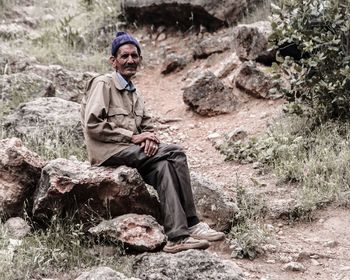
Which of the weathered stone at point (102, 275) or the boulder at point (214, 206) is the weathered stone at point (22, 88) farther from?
the weathered stone at point (102, 275)

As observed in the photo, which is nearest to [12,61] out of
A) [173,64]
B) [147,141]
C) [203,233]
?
[173,64]

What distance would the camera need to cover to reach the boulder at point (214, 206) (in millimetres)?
4867

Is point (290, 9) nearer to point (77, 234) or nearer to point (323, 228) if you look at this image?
point (323, 228)

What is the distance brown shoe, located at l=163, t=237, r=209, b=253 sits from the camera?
3988 millimetres

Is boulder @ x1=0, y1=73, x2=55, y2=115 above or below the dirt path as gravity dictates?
above

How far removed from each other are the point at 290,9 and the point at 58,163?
338 centimetres

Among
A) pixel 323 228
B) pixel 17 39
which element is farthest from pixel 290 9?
pixel 17 39

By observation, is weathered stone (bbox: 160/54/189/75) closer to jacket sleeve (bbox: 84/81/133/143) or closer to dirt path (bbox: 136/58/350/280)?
dirt path (bbox: 136/58/350/280)

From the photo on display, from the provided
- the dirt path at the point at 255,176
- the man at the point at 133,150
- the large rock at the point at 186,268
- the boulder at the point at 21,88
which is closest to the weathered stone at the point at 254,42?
the dirt path at the point at 255,176

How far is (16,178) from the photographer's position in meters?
4.54

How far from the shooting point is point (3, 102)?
23.4ft

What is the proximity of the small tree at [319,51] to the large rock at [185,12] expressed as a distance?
316 centimetres

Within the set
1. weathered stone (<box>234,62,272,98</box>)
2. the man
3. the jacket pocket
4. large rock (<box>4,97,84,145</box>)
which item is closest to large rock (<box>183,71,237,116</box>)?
weathered stone (<box>234,62,272,98</box>)

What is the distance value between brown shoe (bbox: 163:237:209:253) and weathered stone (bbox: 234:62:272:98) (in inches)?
158
